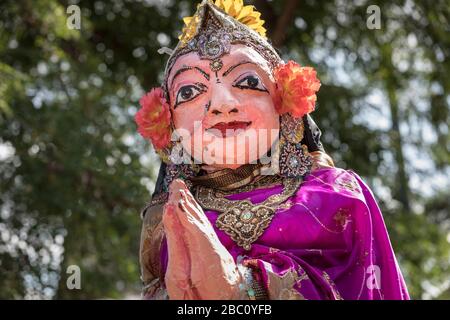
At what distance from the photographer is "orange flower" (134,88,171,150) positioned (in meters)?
4.30

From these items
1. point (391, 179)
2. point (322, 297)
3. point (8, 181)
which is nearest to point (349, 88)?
point (391, 179)

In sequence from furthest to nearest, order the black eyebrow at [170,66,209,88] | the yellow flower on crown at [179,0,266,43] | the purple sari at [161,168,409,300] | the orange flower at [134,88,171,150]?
the yellow flower on crown at [179,0,266,43] → the orange flower at [134,88,171,150] → the black eyebrow at [170,66,209,88] → the purple sari at [161,168,409,300]

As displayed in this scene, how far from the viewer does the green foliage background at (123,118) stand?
8.45 meters

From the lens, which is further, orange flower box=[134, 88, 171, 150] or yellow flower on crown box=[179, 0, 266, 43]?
yellow flower on crown box=[179, 0, 266, 43]

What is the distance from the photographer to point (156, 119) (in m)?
4.30

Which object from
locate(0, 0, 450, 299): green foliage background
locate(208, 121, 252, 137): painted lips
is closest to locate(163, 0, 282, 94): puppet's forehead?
locate(208, 121, 252, 137): painted lips

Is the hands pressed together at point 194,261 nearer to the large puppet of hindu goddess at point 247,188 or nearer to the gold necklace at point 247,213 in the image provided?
the large puppet of hindu goddess at point 247,188

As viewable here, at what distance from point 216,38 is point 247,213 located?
30.1 inches

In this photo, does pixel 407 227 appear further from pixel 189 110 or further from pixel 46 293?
pixel 189 110

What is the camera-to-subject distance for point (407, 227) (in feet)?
30.3

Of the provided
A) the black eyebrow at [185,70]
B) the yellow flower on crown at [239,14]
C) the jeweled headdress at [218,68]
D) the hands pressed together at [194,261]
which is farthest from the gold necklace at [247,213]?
Answer: the yellow flower on crown at [239,14]

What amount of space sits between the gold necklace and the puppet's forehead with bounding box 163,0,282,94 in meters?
0.57

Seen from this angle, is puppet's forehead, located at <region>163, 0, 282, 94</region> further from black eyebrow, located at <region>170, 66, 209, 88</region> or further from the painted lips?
the painted lips

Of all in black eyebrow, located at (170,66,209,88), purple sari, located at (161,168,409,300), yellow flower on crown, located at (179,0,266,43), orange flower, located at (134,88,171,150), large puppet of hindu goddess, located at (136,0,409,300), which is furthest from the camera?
yellow flower on crown, located at (179,0,266,43)
